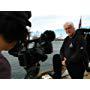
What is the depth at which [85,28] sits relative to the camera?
2.92 metres

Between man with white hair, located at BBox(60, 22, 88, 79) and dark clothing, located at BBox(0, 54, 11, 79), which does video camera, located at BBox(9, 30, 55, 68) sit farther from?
dark clothing, located at BBox(0, 54, 11, 79)

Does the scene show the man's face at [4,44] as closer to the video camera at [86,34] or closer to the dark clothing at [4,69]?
the dark clothing at [4,69]

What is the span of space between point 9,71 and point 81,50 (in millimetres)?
2101

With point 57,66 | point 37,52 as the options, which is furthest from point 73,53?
point 37,52

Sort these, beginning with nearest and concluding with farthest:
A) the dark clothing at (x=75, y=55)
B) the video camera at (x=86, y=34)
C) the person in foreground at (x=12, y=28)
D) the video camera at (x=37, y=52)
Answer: the person in foreground at (x=12, y=28)
the video camera at (x=37, y=52)
the video camera at (x=86, y=34)
the dark clothing at (x=75, y=55)

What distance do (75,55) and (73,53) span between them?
4 cm

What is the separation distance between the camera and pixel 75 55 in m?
3.03

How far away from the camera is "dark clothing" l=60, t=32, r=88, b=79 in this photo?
119 inches

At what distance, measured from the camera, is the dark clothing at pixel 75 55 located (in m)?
3.02

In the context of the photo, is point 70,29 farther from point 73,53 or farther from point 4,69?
point 4,69

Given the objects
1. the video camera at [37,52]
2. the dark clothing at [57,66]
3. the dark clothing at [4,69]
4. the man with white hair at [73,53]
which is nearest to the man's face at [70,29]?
the man with white hair at [73,53]

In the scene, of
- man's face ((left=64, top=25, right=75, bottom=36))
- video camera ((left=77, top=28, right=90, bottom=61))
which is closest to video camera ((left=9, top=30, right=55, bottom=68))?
video camera ((left=77, top=28, right=90, bottom=61))

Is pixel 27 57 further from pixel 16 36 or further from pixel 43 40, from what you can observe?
pixel 16 36
